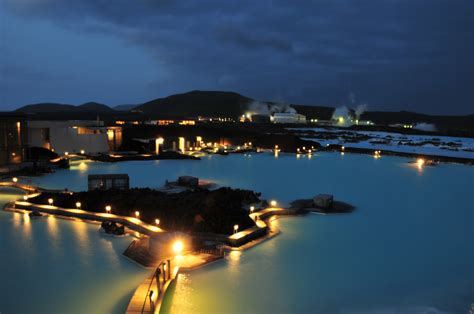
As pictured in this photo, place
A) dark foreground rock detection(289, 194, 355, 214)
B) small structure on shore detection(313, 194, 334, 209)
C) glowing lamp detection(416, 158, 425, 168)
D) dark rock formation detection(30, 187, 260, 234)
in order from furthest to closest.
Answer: glowing lamp detection(416, 158, 425, 168)
small structure on shore detection(313, 194, 334, 209)
dark foreground rock detection(289, 194, 355, 214)
dark rock formation detection(30, 187, 260, 234)

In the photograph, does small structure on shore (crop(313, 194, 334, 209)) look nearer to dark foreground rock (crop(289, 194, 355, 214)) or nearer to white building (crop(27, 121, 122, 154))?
dark foreground rock (crop(289, 194, 355, 214))

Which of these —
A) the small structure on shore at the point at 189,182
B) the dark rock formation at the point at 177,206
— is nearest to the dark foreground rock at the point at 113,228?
the dark rock formation at the point at 177,206

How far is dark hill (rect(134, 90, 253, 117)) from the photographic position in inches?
4090

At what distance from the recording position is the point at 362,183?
770 inches

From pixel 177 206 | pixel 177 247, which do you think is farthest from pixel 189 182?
pixel 177 247

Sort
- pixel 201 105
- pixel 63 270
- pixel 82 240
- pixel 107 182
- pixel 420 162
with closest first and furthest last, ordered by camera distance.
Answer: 1. pixel 63 270
2. pixel 82 240
3. pixel 107 182
4. pixel 420 162
5. pixel 201 105

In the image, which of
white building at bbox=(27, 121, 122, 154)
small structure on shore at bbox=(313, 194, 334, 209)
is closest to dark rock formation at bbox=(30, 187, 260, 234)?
small structure on shore at bbox=(313, 194, 334, 209)

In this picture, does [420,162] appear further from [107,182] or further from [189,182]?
[107,182]

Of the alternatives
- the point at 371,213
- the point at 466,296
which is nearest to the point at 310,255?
the point at 466,296

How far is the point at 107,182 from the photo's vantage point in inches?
583

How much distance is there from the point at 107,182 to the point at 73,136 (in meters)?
14.7

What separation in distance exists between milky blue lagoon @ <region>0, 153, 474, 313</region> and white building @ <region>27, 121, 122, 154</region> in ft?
40.1

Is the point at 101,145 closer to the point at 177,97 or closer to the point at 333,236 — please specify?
the point at 333,236

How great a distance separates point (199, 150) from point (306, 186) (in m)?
18.0
